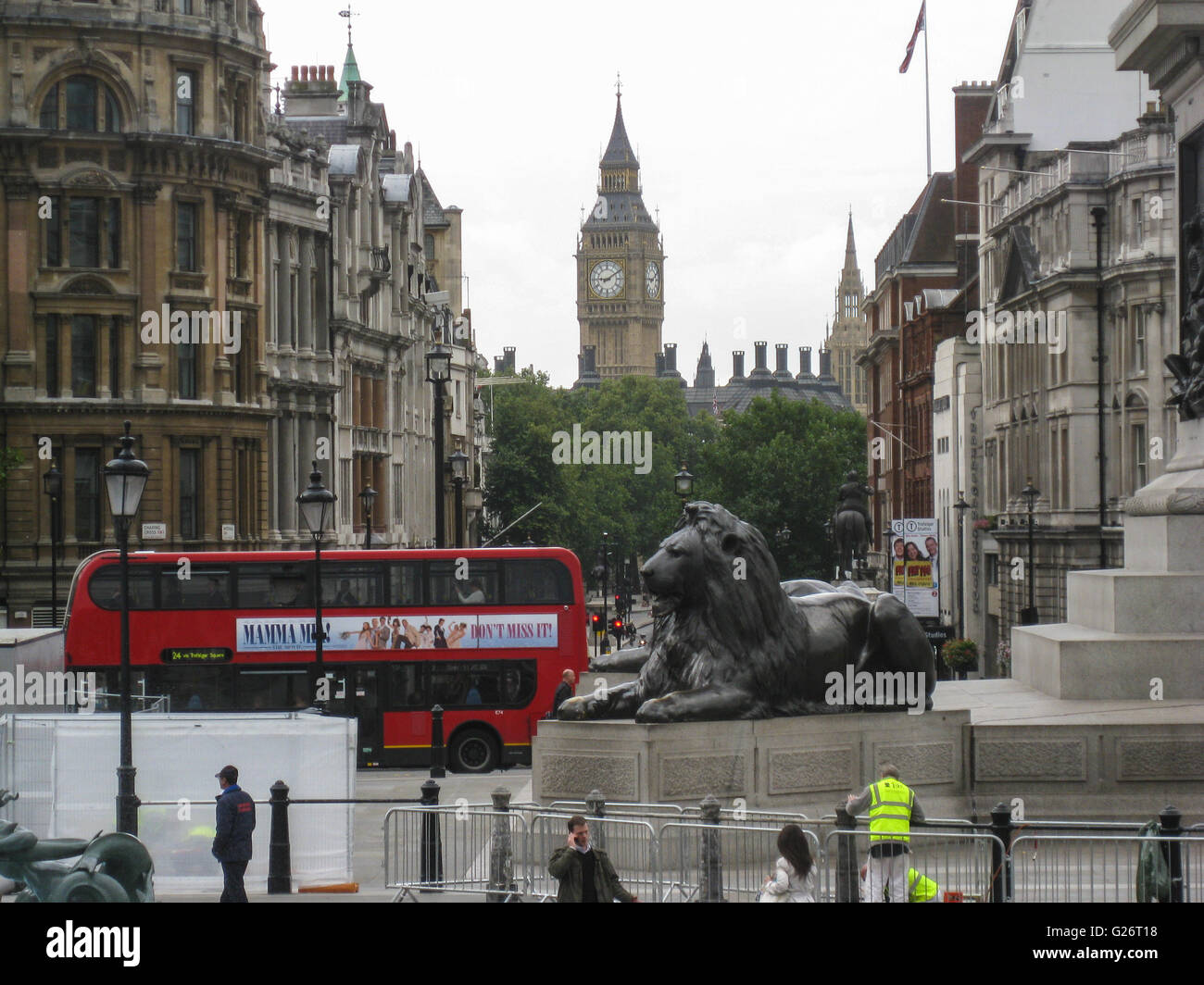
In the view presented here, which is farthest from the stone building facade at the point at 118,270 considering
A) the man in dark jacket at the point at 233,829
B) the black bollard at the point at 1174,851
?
the black bollard at the point at 1174,851

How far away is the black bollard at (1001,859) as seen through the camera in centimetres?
1282

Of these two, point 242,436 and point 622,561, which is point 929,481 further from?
point 622,561

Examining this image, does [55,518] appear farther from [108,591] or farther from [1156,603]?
[1156,603]

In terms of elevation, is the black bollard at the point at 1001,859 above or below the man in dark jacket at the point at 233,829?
above

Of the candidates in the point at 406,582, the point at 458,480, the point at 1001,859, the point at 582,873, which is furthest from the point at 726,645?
the point at 458,480

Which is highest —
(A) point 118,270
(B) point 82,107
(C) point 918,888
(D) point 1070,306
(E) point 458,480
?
(B) point 82,107

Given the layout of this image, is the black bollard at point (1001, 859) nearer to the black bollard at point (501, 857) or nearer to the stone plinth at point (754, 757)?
the stone plinth at point (754, 757)

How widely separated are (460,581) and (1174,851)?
2082 centimetres

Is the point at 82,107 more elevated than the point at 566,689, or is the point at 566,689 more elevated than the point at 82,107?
the point at 82,107

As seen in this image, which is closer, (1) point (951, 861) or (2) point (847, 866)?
(2) point (847, 866)

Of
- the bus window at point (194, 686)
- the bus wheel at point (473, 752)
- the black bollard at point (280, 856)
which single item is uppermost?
the bus window at point (194, 686)

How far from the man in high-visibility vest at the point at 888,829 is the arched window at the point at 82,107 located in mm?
38395

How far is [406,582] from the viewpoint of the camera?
3253 centimetres
